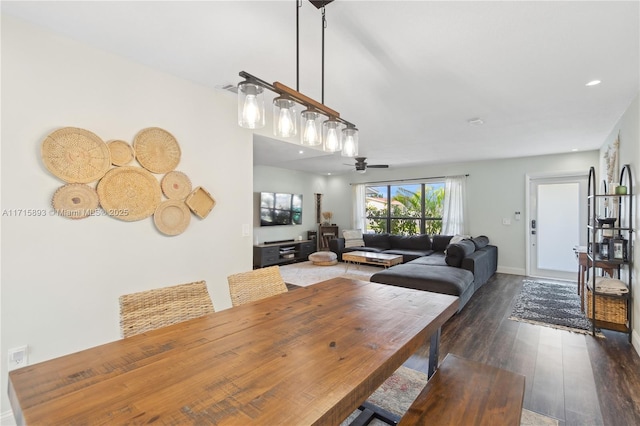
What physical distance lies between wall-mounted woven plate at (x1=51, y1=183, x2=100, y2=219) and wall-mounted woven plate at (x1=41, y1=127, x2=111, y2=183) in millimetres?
57

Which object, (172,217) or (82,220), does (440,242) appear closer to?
(172,217)

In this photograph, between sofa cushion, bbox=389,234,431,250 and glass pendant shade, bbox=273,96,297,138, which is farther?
sofa cushion, bbox=389,234,431,250

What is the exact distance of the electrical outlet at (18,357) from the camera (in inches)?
69.1

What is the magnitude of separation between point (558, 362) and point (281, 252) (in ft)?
17.9

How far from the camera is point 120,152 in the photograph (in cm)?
217

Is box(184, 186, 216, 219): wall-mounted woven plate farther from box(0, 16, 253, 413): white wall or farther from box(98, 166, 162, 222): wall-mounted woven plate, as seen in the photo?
box(98, 166, 162, 222): wall-mounted woven plate

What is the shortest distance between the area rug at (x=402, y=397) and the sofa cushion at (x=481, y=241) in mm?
3684

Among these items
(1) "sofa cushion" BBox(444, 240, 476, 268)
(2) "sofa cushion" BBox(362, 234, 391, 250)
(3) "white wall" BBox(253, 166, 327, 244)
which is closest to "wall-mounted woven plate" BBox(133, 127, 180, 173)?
(1) "sofa cushion" BBox(444, 240, 476, 268)

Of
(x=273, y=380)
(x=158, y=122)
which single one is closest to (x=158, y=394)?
(x=273, y=380)

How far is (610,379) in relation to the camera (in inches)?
91.7

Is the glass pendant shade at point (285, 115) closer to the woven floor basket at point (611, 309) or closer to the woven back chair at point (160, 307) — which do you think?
the woven back chair at point (160, 307)

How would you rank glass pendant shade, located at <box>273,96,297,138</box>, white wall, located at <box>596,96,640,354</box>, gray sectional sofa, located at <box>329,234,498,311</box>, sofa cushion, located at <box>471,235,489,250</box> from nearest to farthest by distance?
1. glass pendant shade, located at <box>273,96,297,138</box>
2. white wall, located at <box>596,96,640,354</box>
3. gray sectional sofa, located at <box>329,234,498,311</box>
4. sofa cushion, located at <box>471,235,489,250</box>

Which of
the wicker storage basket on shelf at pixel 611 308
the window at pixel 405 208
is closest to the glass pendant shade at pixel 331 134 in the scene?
the wicker storage basket on shelf at pixel 611 308

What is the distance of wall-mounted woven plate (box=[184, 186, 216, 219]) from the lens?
8.48ft
